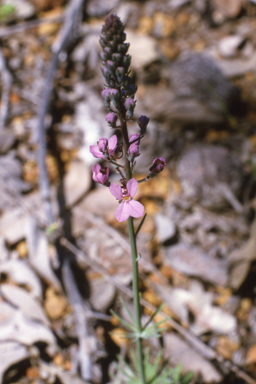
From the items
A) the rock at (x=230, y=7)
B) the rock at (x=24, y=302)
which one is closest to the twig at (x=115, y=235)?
the rock at (x=24, y=302)

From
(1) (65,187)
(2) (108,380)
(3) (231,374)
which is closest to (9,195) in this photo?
(1) (65,187)

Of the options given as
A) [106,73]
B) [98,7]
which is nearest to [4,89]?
[98,7]

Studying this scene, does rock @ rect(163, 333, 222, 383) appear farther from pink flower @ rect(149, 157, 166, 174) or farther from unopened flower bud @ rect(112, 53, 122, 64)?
unopened flower bud @ rect(112, 53, 122, 64)

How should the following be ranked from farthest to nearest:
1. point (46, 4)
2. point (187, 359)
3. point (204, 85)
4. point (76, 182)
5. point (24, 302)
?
point (46, 4), point (204, 85), point (76, 182), point (24, 302), point (187, 359)

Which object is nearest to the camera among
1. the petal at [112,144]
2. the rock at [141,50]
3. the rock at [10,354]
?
the petal at [112,144]

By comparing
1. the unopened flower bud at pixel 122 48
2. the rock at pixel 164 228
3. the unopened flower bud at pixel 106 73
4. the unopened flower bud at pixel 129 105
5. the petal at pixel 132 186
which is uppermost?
the rock at pixel 164 228

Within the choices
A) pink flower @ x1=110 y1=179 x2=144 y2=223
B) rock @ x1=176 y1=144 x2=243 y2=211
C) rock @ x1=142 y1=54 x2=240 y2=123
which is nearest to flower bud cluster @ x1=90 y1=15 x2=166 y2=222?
pink flower @ x1=110 y1=179 x2=144 y2=223

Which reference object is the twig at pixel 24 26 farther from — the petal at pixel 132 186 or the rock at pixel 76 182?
the petal at pixel 132 186

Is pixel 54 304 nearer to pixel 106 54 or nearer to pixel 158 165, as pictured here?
pixel 158 165
